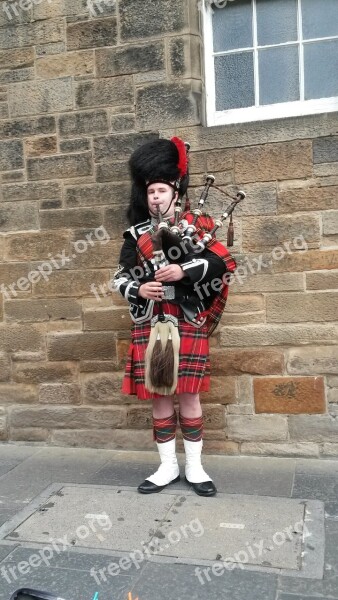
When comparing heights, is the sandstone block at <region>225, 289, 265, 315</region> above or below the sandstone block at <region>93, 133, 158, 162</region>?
below

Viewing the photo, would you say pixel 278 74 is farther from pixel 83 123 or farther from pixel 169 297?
pixel 169 297

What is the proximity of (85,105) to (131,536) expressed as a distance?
2.72 meters

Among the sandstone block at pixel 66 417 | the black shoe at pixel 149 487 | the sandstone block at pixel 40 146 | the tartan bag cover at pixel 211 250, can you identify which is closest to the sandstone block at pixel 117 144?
the sandstone block at pixel 40 146

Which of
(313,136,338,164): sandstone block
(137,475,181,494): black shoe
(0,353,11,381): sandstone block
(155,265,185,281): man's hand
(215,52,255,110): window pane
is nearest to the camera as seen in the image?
(155,265,185,281): man's hand

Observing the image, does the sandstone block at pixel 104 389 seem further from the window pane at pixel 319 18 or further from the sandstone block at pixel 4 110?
the window pane at pixel 319 18

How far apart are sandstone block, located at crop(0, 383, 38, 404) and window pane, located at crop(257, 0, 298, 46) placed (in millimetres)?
2829

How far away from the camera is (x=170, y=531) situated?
2822 millimetres

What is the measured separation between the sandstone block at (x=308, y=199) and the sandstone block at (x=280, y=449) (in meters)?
1.47

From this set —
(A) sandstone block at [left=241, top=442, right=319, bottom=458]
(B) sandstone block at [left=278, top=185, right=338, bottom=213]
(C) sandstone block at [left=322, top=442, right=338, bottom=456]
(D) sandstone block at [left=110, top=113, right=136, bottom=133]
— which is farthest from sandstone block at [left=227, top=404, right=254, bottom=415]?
(D) sandstone block at [left=110, top=113, right=136, bottom=133]

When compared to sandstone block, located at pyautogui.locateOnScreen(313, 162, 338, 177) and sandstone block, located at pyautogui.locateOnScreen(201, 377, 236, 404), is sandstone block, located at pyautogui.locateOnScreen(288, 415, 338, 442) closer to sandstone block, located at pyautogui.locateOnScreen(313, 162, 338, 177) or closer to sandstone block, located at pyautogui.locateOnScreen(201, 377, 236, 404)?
sandstone block, located at pyautogui.locateOnScreen(201, 377, 236, 404)

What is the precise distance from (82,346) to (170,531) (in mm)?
1617

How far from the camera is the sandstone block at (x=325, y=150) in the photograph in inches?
143

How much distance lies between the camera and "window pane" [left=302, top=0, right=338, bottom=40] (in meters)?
3.79

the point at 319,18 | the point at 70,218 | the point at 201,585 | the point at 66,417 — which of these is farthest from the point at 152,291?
the point at 319,18
